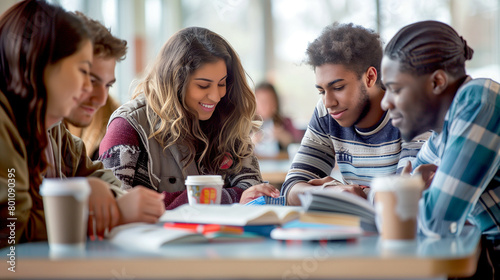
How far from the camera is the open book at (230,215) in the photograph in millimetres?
1057

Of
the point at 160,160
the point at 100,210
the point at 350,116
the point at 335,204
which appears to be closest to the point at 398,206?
the point at 335,204

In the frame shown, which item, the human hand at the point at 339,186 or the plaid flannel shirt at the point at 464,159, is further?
the human hand at the point at 339,186

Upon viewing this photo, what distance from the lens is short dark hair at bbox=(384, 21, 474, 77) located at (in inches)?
47.1

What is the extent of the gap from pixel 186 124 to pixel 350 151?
23.2 inches

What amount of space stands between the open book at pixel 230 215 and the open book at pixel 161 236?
0.15 feet

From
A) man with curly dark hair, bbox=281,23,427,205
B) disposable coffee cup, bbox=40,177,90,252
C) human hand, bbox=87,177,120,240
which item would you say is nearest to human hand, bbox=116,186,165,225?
human hand, bbox=87,177,120,240

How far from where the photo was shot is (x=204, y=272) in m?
0.81

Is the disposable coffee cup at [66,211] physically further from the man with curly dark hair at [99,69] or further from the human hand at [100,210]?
the man with curly dark hair at [99,69]

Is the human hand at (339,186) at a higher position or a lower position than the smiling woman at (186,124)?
lower

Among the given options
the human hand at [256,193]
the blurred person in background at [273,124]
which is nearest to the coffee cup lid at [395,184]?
the human hand at [256,193]

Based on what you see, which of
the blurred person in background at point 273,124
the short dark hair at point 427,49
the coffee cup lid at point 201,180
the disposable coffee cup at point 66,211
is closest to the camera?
the disposable coffee cup at point 66,211

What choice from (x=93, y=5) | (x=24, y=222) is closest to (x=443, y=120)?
(x=24, y=222)

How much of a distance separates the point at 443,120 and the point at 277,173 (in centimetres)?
168

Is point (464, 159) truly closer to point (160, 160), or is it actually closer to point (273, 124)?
point (160, 160)
